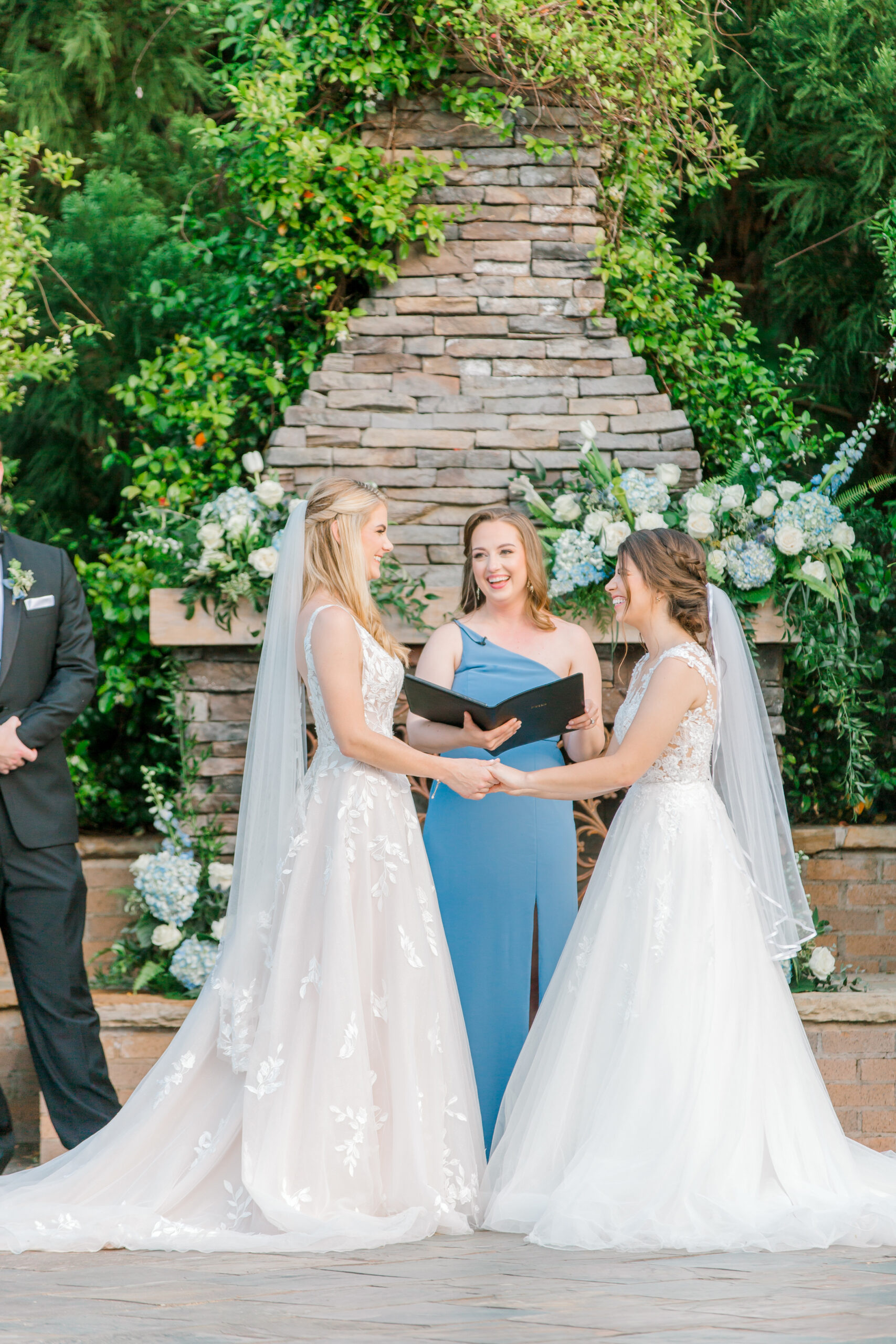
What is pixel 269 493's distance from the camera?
468cm

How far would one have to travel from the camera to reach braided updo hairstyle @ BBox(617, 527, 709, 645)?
128 inches

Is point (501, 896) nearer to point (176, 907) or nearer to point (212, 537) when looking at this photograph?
point (176, 907)

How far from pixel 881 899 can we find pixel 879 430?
260 cm

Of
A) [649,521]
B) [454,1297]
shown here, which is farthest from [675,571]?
[454,1297]

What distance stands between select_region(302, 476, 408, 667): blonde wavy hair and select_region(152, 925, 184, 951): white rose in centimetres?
182

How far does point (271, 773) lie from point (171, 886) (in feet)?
5.06

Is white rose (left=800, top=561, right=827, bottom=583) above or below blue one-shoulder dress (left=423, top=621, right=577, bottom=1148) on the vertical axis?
above

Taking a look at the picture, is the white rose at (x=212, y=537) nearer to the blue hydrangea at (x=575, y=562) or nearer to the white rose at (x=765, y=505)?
the blue hydrangea at (x=575, y=562)

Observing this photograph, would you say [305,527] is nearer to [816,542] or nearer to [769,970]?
[769,970]

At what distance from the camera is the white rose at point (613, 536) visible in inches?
175

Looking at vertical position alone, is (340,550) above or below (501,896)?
above

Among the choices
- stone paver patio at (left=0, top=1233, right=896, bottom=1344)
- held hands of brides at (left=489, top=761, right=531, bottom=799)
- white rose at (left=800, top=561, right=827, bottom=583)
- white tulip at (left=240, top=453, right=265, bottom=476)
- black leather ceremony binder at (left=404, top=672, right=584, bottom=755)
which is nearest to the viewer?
stone paver patio at (left=0, top=1233, right=896, bottom=1344)

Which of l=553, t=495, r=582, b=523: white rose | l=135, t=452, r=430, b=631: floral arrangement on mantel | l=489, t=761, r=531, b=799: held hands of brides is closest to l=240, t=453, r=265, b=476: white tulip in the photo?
l=135, t=452, r=430, b=631: floral arrangement on mantel

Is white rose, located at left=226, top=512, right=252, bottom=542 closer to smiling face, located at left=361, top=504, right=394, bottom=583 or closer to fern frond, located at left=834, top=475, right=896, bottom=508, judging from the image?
smiling face, located at left=361, top=504, right=394, bottom=583
